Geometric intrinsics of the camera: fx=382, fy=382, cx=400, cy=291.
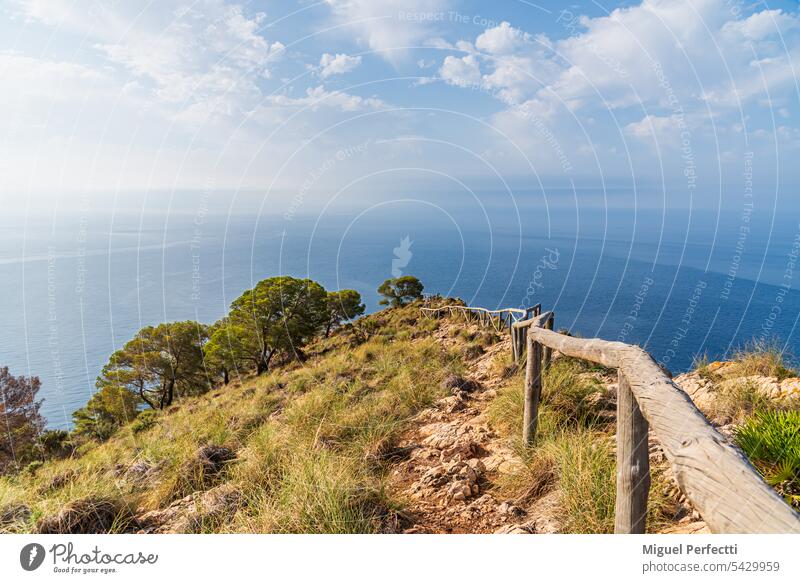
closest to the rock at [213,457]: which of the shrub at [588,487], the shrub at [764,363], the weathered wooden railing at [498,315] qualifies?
the shrub at [588,487]

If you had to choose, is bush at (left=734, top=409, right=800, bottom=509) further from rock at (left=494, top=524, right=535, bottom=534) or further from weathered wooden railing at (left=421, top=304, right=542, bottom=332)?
weathered wooden railing at (left=421, top=304, right=542, bottom=332)

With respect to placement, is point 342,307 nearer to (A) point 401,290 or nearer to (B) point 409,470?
(A) point 401,290

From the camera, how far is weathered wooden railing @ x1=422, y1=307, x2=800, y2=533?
1.40 meters

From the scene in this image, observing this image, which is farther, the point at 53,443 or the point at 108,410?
the point at 108,410

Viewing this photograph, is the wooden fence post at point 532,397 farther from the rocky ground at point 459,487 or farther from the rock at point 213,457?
the rock at point 213,457

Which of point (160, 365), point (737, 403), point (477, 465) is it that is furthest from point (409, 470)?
point (160, 365)

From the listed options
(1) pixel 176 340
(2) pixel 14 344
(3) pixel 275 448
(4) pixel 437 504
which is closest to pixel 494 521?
(4) pixel 437 504

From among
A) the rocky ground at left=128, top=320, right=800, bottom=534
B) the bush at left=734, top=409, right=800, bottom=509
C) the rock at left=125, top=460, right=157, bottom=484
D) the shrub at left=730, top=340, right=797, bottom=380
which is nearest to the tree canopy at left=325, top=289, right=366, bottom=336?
the rock at left=125, top=460, right=157, bottom=484

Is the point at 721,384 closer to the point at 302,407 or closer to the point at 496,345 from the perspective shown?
the point at 496,345

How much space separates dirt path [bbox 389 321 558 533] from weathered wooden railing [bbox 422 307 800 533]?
1.01 meters

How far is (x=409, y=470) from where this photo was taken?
461 centimetres

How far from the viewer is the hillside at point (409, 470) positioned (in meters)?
3.26

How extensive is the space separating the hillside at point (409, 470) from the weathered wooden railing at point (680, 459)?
29.1 inches

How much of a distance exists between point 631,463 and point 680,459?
0.73 m
